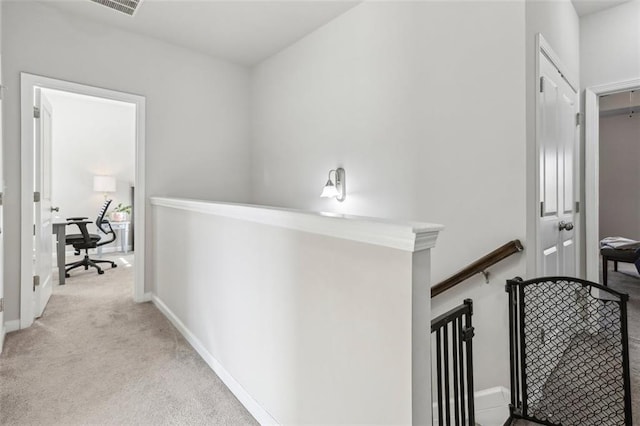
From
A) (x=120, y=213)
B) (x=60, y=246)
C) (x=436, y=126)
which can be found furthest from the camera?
(x=120, y=213)

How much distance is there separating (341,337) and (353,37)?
2.47 meters

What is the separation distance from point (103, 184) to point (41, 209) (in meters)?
3.19

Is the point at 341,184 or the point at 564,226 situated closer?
the point at 564,226

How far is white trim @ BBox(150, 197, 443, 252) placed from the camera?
2.98ft

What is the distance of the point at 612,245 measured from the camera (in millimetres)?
3758

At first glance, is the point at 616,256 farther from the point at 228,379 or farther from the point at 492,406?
the point at 228,379

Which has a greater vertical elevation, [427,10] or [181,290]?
[427,10]

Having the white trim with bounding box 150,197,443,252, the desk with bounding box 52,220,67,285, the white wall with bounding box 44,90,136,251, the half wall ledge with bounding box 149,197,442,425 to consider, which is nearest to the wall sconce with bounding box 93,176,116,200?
the white wall with bounding box 44,90,136,251

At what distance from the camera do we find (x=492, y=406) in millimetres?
1789

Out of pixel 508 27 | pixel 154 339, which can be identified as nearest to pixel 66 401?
pixel 154 339

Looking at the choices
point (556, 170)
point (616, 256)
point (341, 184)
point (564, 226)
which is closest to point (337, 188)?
point (341, 184)

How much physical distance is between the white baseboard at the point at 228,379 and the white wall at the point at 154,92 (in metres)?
1.22

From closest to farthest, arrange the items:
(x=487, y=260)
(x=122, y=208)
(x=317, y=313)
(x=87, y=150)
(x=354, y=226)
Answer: (x=354, y=226)
(x=317, y=313)
(x=487, y=260)
(x=87, y=150)
(x=122, y=208)

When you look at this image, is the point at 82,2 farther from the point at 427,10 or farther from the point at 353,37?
the point at 427,10
